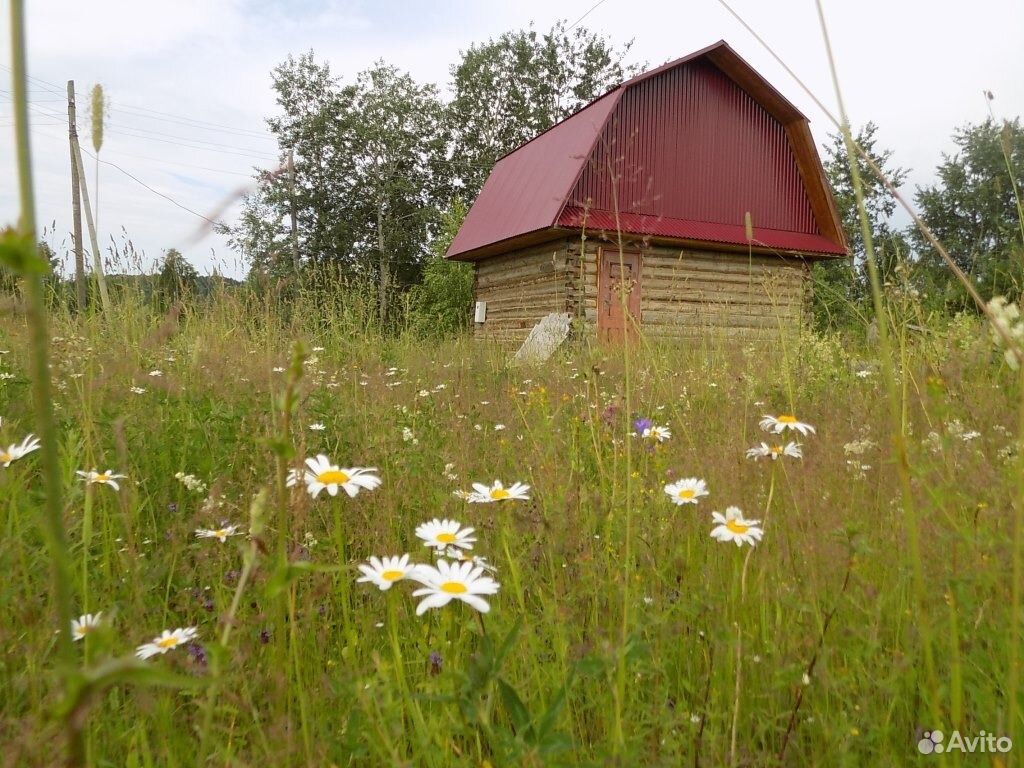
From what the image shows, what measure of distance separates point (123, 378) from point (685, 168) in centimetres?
1160

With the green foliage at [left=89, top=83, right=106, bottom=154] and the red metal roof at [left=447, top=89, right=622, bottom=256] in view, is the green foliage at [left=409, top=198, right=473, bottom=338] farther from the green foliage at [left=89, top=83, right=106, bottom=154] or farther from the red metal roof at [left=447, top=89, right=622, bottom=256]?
the green foliage at [left=89, top=83, right=106, bottom=154]

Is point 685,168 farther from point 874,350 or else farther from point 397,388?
point 397,388

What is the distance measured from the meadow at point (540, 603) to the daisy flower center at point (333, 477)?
0.07 meters

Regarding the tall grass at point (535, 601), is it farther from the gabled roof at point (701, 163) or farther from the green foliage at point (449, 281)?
the green foliage at point (449, 281)

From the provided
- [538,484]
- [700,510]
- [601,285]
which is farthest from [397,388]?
[601,285]

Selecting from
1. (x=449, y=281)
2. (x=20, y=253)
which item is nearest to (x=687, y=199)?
(x=449, y=281)

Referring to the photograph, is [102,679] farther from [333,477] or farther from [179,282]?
[179,282]

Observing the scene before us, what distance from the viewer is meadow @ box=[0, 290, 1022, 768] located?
1.01m

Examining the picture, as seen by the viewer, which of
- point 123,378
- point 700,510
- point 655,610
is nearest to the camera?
point 655,610

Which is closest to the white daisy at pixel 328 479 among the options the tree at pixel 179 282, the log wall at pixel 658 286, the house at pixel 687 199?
the tree at pixel 179 282

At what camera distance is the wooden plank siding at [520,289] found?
12.0 metres

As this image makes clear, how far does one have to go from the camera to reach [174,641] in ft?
4.00

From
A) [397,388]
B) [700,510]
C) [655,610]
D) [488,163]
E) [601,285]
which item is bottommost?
[655,610]

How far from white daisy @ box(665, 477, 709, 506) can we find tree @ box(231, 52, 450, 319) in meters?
26.2
